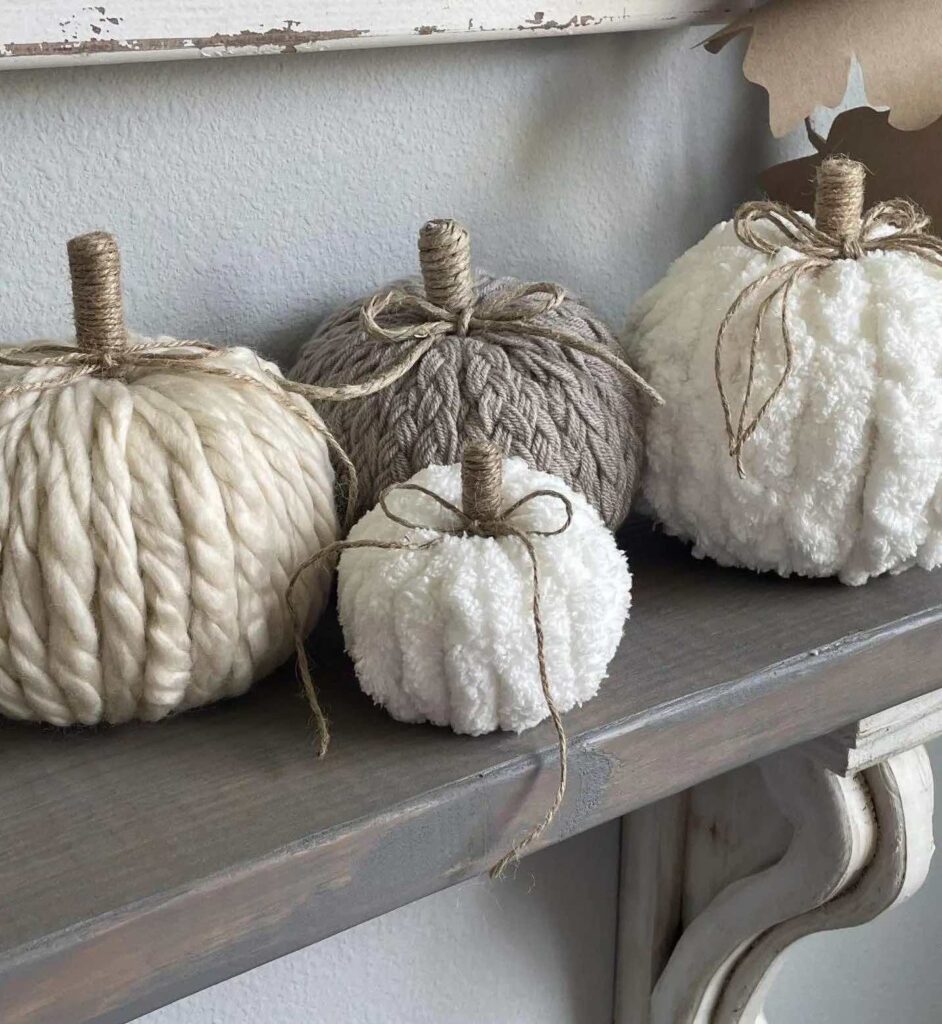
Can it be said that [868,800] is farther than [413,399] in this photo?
Yes

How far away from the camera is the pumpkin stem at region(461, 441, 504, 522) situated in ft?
1.17

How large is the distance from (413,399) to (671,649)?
12 centimetres

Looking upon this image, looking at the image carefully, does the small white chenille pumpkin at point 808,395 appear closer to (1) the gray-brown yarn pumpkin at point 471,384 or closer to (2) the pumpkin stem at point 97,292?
(1) the gray-brown yarn pumpkin at point 471,384

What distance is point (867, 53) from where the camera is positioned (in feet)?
1.63

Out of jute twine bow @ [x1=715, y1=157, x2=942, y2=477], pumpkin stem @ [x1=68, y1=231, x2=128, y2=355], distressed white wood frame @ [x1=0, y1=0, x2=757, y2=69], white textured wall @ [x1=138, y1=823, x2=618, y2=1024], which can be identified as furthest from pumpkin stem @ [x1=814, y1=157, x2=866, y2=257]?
white textured wall @ [x1=138, y1=823, x2=618, y2=1024]

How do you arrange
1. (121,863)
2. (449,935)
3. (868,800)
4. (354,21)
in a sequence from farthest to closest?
(449,935) → (868,800) → (354,21) → (121,863)

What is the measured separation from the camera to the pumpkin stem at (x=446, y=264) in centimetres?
42

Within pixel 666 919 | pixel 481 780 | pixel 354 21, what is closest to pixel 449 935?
pixel 666 919

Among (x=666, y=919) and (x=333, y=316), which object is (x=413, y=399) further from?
(x=666, y=919)

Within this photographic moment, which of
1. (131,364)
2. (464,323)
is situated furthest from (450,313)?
(131,364)

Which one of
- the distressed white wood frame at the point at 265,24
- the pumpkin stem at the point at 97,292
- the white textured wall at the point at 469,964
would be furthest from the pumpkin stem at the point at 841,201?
the white textured wall at the point at 469,964

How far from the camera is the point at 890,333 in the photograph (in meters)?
0.42

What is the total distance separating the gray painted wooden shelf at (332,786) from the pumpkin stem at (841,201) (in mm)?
129

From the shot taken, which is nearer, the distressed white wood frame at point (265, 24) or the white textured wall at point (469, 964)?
the distressed white wood frame at point (265, 24)
